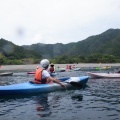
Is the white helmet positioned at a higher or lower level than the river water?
higher

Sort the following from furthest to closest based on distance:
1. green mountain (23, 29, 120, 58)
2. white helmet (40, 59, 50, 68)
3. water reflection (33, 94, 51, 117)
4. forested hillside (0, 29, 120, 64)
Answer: green mountain (23, 29, 120, 58) < forested hillside (0, 29, 120, 64) < white helmet (40, 59, 50, 68) < water reflection (33, 94, 51, 117)

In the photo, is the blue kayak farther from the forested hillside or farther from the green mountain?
the green mountain

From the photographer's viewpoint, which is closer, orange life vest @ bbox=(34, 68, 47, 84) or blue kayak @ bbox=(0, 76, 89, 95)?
blue kayak @ bbox=(0, 76, 89, 95)

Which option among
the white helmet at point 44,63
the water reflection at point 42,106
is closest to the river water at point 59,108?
the water reflection at point 42,106

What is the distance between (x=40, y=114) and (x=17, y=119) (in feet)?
3.25

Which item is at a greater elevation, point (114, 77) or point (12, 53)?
point (12, 53)

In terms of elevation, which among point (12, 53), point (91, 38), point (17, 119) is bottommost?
point (17, 119)

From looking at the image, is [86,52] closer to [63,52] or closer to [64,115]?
[63,52]

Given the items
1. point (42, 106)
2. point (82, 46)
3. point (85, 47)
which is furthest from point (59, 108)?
point (82, 46)

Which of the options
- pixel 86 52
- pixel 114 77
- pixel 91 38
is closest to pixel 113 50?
pixel 86 52

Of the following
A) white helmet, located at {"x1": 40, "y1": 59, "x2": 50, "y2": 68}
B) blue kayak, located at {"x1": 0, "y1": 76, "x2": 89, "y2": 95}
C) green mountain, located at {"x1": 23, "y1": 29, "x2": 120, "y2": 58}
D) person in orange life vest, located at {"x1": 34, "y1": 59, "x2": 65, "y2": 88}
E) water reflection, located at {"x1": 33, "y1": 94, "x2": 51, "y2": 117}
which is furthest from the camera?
green mountain, located at {"x1": 23, "y1": 29, "x2": 120, "y2": 58}

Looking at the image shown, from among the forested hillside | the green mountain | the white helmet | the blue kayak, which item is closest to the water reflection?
the blue kayak

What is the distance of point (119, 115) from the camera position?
9016mm

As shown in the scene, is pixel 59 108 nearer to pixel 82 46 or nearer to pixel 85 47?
pixel 85 47
